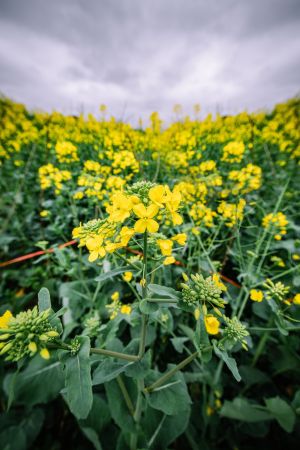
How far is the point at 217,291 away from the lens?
88cm

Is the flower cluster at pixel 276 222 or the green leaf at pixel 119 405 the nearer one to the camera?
the green leaf at pixel 119 405

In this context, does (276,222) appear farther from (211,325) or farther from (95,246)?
(95,246)

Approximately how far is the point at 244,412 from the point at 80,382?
55.5 inches

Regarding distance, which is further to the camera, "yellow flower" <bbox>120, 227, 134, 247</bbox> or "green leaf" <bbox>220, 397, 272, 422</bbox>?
"green leaf" <bbox>220, 397, 272, 422</bbox>

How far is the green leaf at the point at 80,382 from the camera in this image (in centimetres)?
69

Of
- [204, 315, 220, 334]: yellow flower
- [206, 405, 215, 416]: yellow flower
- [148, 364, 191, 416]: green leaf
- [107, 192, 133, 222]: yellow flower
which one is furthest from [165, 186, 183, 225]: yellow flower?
[206, 405, 215, 416]: yellow flower

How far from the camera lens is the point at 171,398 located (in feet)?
3.57

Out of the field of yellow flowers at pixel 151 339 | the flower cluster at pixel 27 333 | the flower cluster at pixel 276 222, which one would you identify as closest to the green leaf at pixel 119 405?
the field of yellow flowers at pixel 151 339

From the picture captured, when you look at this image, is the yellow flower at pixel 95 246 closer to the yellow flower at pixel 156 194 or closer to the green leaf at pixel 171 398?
the yellow flower at pixel 156 194

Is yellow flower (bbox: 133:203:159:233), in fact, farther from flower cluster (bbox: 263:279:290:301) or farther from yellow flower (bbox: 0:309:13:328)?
flower cluster (bbox: 263:279:290:301)

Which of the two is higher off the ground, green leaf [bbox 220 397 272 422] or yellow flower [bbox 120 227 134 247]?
yellow flower [bbox 120 227 134 247]

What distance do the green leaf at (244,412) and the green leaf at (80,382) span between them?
4.28 ft

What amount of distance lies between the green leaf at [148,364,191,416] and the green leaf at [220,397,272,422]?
27.2 inches

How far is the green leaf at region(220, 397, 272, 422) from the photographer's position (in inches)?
59.2
